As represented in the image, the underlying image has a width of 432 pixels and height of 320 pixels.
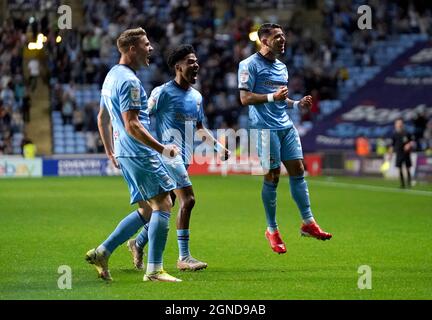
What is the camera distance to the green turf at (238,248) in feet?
33.5

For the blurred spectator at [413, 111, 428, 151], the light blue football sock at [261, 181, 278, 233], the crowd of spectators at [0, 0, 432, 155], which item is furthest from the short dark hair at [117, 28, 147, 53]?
the crowd of spectators at [0, 0, 432, 155]

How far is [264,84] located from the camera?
13.0 meters

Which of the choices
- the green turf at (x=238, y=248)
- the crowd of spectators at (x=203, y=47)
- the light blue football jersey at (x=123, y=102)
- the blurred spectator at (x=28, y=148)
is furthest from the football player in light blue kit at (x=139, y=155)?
the crowd of spectators at (x=203, y=47)

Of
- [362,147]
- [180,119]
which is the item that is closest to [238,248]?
[180,119]

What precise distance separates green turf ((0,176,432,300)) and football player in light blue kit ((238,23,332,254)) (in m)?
0.47

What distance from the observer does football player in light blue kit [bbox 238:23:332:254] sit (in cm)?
1288

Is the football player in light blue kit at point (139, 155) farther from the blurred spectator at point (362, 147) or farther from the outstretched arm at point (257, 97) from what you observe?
the blurred spectator at point (362, 147)

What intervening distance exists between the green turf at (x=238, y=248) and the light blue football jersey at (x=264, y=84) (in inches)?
66.1

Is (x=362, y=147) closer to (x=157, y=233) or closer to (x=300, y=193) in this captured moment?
(x=300, y=193)

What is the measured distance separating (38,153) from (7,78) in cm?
290

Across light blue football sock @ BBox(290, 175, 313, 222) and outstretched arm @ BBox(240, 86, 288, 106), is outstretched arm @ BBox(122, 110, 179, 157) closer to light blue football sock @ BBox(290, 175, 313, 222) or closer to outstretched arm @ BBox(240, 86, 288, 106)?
outstretched arm @ BBox(240, 86, 288, 106)

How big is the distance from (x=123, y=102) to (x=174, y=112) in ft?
6.30

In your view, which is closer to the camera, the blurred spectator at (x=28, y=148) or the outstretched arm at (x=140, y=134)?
the outstretched arm at (x=140, y=134)

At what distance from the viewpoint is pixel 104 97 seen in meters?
10.8
